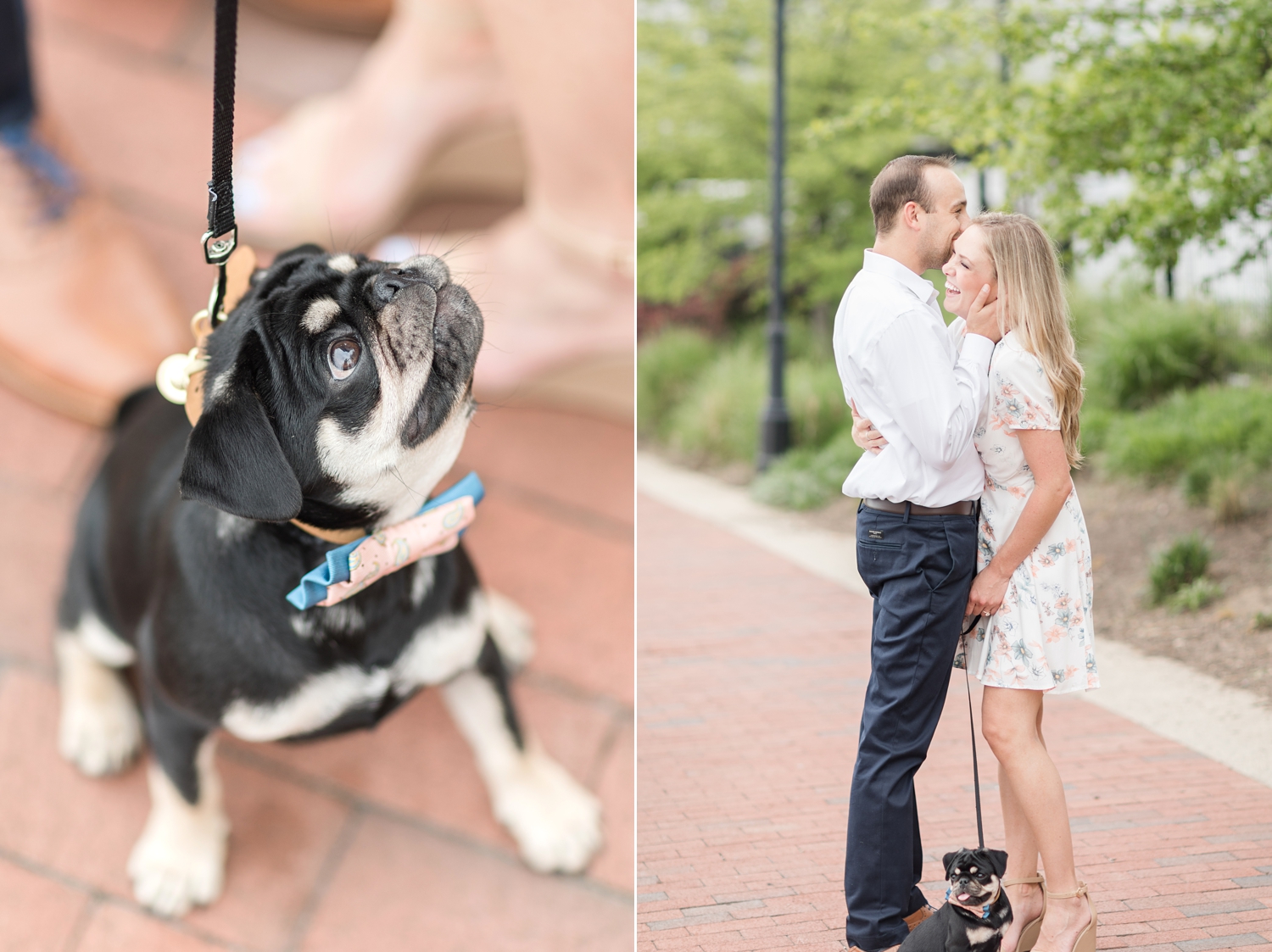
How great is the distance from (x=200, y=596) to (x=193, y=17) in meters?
4.27

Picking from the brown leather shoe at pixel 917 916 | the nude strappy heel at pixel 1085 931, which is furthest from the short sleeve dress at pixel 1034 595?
the brown leather shoe at pixel 917 916

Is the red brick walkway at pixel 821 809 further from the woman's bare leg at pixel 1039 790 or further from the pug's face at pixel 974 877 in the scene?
the pug's face at pixel 974 877

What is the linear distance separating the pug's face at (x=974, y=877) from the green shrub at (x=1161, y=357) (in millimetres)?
6822

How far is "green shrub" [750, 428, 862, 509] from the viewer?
9.06 meters

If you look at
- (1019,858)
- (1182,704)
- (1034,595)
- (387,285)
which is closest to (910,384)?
(1034,595)

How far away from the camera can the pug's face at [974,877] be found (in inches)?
92.8

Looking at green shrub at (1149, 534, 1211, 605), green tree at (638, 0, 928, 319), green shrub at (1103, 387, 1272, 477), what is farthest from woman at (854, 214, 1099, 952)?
green tree at (638, 0, 928, 319)

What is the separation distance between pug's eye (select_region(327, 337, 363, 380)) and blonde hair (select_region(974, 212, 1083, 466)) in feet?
4.51

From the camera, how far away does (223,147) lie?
216 cm

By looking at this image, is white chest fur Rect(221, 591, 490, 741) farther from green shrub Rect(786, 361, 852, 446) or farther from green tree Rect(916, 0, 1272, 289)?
green shrub Rect(786, 361, 852, 446)

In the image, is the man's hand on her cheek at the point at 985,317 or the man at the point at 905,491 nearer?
the man at the point at 905,491

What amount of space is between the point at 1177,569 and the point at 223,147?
5093mm

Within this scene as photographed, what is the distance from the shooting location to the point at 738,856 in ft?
10.8

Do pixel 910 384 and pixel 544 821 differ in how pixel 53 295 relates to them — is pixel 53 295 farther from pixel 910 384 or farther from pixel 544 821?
pixel 910 384
